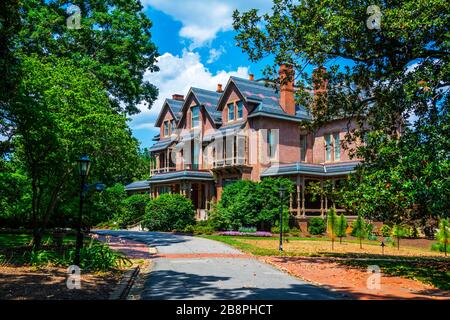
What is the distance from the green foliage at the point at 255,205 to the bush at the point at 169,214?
3.12m

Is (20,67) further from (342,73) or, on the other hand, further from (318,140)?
(318,140)

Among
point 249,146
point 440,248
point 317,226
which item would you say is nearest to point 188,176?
point 249,146

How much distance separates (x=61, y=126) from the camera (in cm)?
1497

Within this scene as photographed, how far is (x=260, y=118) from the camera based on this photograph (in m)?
35.9

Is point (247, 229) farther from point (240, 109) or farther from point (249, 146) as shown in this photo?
point (240, 109)

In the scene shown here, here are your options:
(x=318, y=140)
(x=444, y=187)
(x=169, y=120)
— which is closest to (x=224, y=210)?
(x=318, y=140)

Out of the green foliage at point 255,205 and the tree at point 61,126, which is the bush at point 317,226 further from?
the tree at point 61,126

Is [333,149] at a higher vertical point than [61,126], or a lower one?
higher

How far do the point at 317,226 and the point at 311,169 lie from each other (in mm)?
4423

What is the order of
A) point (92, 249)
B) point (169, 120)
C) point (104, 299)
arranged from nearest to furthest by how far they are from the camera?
1. point (104, 299)
2. point (92, 249)
3. point (169, 120)

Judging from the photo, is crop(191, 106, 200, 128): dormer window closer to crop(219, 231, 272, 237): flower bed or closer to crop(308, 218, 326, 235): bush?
crop(219, 231, 272, 237): flower bed

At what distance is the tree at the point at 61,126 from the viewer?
15.0 metres

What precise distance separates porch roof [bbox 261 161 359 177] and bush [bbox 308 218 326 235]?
3592mm
